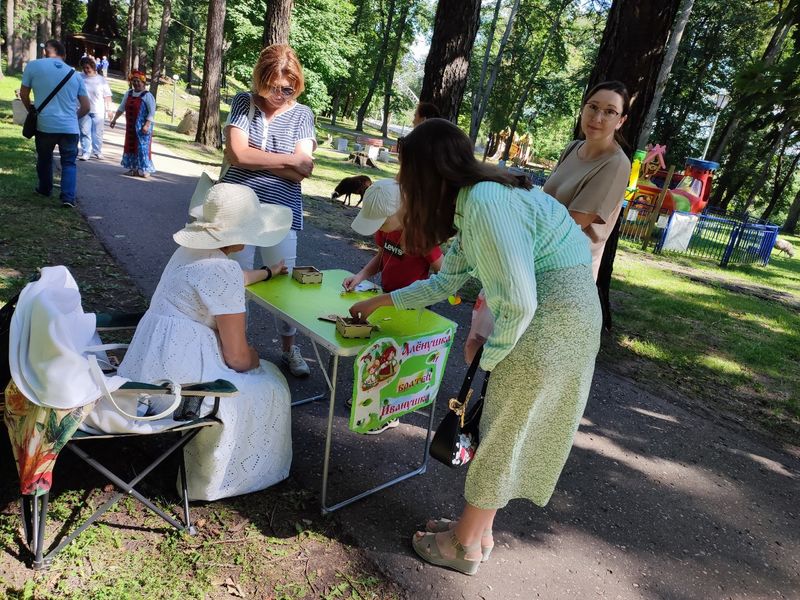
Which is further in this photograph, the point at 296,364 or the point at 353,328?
the point at 296,364

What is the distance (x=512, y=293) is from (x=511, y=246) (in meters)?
0.14

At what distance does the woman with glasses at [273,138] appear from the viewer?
10.1 ft

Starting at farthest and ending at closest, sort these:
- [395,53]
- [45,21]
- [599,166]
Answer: [395,53] < [45,21] < [599,166]

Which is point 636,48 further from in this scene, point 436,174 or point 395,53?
point 395,53

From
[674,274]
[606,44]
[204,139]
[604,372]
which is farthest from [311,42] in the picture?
[604,372]

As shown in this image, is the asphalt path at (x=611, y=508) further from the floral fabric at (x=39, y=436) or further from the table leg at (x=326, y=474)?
the floral fabric at (x=39, y=436)

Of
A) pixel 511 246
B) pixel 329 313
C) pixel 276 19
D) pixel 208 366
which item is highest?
pixel 276 19

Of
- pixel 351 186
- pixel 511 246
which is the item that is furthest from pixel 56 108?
pixel 511 246

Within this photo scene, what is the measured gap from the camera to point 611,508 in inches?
118

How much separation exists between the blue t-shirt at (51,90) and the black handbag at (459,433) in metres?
6.41

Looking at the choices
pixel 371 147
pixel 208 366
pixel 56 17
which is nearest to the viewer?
pixel 208 366

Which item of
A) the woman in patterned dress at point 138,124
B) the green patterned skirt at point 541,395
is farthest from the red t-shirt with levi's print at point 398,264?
the woman in patterned dress at point 138,124

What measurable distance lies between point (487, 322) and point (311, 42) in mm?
19208

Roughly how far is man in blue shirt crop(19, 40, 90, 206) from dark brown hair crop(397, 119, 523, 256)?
6268 mm
